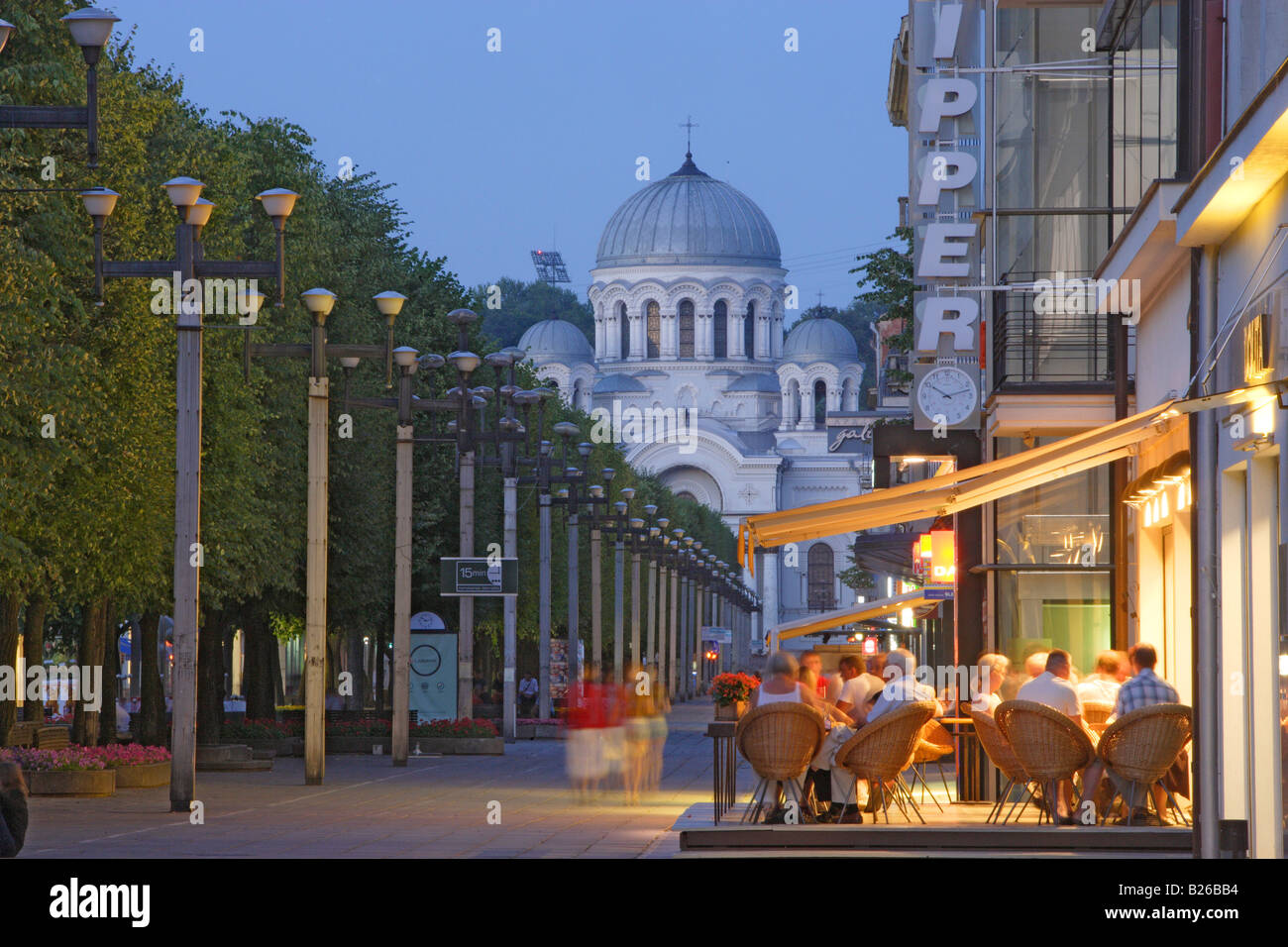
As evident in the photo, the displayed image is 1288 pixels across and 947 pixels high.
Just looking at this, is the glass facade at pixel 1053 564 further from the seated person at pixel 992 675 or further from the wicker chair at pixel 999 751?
the wicker chair at pixel 999 751

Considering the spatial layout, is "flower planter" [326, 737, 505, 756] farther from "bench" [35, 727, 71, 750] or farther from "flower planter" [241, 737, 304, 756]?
"bench" [35, 727, 71, 750]

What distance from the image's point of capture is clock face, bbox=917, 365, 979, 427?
947 inches

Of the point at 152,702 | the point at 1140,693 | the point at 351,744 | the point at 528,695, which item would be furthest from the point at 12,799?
the point at 528,695

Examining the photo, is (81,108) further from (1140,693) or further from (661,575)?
(661,575)

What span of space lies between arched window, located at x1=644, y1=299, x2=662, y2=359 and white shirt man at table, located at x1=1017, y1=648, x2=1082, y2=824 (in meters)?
143

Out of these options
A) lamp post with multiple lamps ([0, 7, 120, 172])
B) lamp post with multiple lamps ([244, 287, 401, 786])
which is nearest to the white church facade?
lamp post with multiple lamps ([244, 287, 401, 786])

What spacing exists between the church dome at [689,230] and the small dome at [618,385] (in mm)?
7837

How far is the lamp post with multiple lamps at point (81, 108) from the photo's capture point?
17.0 metres

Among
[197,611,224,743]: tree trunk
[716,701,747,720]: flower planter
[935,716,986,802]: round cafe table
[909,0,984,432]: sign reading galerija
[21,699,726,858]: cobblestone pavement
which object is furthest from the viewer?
[197,611,224,743]: tree trunk

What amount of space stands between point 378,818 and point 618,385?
136 m

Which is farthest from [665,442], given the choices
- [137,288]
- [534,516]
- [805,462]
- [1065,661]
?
[1065,661]

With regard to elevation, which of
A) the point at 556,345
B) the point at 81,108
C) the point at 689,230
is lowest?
the point at 81,108

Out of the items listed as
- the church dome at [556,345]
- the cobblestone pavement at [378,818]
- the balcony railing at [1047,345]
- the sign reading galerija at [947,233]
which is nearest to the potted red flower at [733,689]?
the cobblestone pavement at [378,818]

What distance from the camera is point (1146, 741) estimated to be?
15.5 meters
